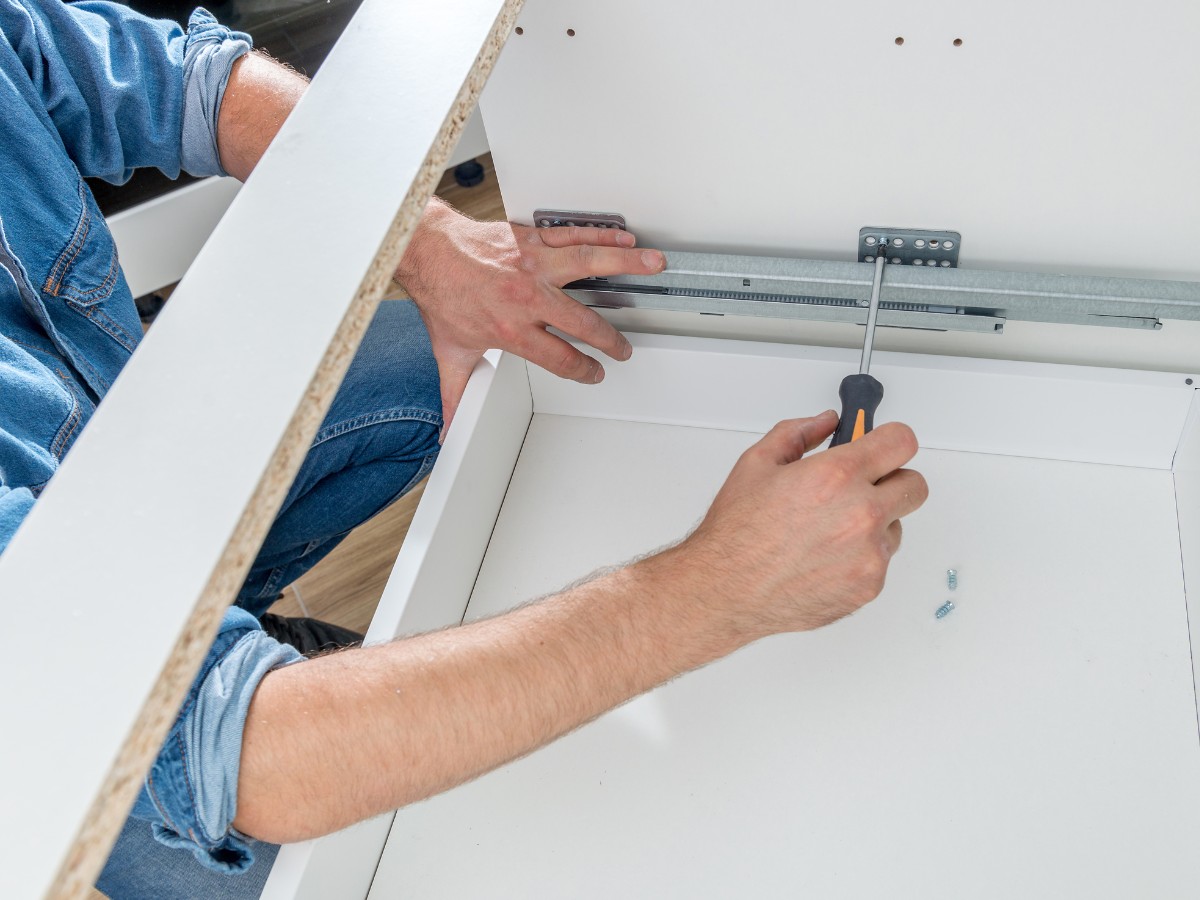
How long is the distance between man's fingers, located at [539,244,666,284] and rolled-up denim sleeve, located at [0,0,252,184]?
332mm

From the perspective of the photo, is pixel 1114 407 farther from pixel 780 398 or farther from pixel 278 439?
pixel 278 439

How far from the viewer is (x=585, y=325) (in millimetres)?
795

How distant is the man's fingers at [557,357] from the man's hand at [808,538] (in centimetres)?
24

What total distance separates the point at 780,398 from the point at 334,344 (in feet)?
1.49

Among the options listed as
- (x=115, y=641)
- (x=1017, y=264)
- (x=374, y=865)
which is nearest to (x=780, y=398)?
(x=1017, y=264)

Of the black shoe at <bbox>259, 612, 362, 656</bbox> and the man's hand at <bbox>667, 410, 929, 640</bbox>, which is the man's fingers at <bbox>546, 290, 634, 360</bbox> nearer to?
the man's hand at <bbox>667, 410, 929, 640</bbox>

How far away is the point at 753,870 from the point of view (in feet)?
2.08

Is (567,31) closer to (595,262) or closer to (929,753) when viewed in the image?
(595,262)

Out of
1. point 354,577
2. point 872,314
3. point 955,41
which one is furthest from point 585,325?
point 354,577

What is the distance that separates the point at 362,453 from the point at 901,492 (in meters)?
0.55

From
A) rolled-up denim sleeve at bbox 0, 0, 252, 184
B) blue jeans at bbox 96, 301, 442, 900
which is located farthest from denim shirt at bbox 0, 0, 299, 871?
blue jeans at bbox 96, 301, 442, 900

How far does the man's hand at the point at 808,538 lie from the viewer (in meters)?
Answer: 0.58

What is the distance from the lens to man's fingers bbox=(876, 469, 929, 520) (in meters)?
0.59

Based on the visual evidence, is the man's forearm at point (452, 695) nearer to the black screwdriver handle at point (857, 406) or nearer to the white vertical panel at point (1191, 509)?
the black screwdriver handle at point (857, 406)
